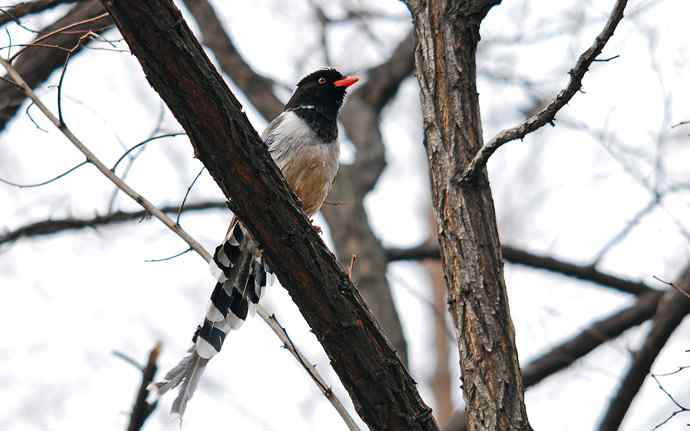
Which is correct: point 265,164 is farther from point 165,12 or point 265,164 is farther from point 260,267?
point 260,267

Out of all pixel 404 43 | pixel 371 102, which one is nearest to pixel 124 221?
pixel 371 102

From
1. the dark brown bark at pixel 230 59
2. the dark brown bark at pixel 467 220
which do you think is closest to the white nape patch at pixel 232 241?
the dark brown bark at pixel 467 220

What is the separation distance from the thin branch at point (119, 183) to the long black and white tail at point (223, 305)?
0.52 m

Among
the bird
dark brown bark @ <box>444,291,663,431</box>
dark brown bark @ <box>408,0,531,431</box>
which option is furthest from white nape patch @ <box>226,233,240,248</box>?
dark brown bark @ <box>444,291,663,431</box>

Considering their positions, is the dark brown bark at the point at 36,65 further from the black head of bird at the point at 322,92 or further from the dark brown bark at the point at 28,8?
the black head of bird at the point at 322,92

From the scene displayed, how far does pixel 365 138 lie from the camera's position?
8953 mm

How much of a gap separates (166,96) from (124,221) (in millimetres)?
4218

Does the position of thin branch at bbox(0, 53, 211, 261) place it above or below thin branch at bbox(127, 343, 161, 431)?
above

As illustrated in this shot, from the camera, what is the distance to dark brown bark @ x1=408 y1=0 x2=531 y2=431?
152 inches

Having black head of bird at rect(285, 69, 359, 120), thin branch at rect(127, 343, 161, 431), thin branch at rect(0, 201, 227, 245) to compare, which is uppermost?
black head of bird at rect(285, 69, 359, 120)

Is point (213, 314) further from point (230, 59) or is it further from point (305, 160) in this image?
point (230, 59)

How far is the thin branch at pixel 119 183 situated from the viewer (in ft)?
12.0

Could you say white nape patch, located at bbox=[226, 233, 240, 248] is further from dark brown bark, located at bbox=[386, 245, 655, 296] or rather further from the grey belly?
dark brown bark, located at bbox=[386, 245, 655, 296]

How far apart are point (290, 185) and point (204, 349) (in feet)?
3.88
